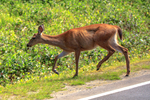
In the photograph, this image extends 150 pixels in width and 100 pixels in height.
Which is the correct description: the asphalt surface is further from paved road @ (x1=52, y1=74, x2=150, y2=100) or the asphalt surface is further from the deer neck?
the deer neck

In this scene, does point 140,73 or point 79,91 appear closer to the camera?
point 79,91

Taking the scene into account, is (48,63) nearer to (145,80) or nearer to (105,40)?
(105,40)

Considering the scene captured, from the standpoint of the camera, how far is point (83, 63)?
1087 cm

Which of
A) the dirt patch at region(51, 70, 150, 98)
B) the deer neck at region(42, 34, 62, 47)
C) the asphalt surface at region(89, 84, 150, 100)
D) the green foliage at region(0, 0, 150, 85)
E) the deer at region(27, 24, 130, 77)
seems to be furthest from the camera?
the green foliage at region(0, 0, 150, 85)

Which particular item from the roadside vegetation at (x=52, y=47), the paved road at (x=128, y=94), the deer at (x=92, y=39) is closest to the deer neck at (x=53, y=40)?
the deer at (x=92, y=39)

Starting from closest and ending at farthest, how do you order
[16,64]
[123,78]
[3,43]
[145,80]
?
[145,80], [123,78], [16,64], [3,43]

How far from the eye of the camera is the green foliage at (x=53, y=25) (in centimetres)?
955

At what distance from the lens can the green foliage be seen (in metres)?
9.55

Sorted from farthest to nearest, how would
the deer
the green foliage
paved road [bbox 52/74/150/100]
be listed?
the green foliage < the deer < paved road [bbox 52/74/150/100]

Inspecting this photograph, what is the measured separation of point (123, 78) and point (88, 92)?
1.54m

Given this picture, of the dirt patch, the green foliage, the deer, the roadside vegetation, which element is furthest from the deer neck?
the dirt patch

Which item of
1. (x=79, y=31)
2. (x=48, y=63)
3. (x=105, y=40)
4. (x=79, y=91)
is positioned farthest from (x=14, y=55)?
(x=79, y=91)

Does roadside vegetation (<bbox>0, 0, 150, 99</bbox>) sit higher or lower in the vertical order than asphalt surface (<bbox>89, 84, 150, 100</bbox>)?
higher

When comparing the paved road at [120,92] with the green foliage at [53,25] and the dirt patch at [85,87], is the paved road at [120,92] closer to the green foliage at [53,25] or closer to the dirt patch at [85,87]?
the dirt patch at [85,87]
